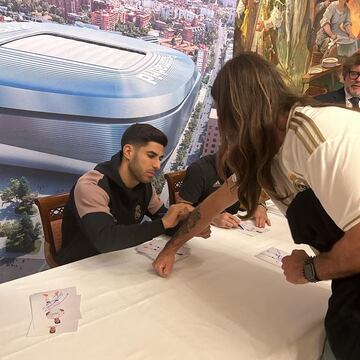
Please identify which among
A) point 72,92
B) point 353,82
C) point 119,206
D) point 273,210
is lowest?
point 273,210

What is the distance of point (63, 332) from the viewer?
1.01m

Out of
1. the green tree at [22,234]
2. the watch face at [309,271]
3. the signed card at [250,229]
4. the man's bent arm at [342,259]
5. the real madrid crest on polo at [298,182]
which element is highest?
the real madrid crest on polo at [298,182]

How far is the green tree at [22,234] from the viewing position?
2.36 metres

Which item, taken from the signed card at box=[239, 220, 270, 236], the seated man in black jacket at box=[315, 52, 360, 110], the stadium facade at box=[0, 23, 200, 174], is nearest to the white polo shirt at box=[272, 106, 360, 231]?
the signed card at box=[239, 220, 270, 236]

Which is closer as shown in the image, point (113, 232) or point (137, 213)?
point (113, 232)

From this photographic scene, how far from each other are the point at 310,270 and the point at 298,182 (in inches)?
9.4

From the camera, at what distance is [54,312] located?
1.10m

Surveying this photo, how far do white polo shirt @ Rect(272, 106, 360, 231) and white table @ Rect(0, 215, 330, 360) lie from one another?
0.42m

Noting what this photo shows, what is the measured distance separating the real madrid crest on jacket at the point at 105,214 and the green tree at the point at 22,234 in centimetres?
74

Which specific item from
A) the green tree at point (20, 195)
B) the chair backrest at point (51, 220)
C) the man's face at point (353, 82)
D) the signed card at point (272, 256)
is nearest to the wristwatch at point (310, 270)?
the signed card at point (272, 256)

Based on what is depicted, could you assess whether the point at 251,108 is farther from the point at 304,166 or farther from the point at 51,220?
the point at 51,220

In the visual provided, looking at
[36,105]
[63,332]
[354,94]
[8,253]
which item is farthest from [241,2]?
[63,332]

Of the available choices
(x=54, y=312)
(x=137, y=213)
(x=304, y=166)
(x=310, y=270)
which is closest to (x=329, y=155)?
(x=304, y=166)

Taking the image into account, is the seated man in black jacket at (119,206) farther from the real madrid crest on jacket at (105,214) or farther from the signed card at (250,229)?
the signed card at (250,229)
